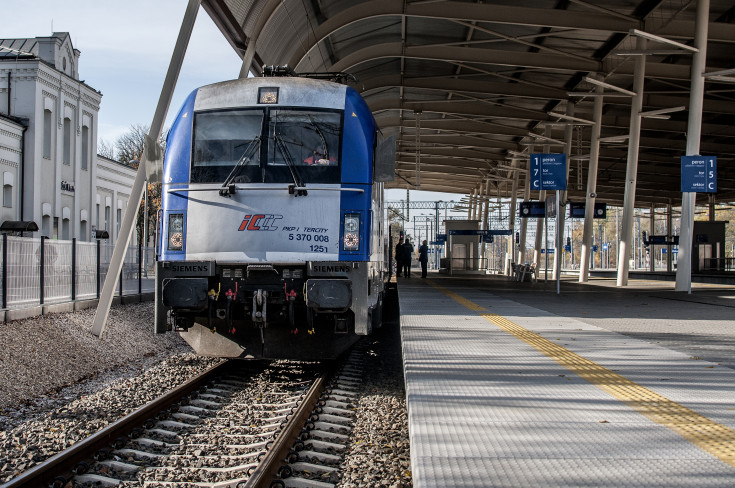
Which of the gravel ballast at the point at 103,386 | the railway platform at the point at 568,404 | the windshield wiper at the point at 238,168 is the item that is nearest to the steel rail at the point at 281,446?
the gravel ballast at the point at 103,386

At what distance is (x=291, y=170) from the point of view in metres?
8.66

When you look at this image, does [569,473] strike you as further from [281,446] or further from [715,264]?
[715,264]

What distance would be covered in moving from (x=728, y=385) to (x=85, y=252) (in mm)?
12693

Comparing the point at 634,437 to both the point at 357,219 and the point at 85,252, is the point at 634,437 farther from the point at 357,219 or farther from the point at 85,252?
the point at 85,252

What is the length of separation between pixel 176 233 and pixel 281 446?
12.6ft

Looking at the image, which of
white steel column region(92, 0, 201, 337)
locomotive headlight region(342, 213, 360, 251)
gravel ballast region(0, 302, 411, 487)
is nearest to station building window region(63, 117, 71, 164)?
gravel ballast region(0, 302, 411, 487)

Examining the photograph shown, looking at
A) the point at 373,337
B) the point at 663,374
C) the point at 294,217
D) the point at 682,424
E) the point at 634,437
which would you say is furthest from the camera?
the point at 373,337

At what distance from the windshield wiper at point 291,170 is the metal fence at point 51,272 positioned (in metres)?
5.62

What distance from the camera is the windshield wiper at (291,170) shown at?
8508mm

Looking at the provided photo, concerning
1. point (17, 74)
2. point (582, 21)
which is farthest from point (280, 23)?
point (17, 74)

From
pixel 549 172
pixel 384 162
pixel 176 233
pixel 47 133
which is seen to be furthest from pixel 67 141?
pixel 384 162

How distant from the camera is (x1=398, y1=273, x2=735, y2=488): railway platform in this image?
3.91m

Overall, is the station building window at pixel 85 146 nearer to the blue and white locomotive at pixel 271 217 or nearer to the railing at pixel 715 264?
the blue and white locomotive at pixel 271 217

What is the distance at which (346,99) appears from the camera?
8938 mm
